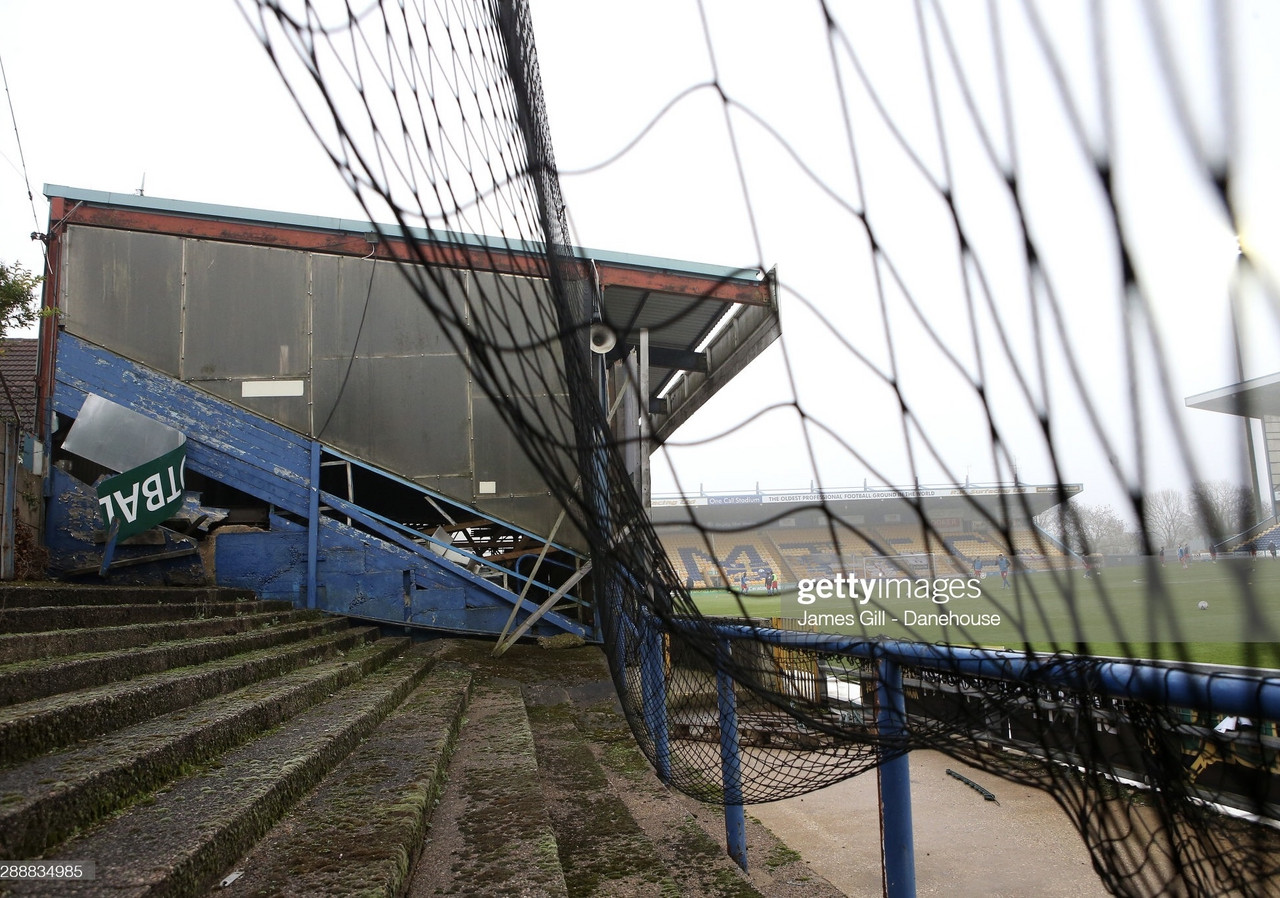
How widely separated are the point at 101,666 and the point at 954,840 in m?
4.63

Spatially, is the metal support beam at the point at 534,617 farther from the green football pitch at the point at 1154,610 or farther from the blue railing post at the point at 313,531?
the green football pitch at the point at 1154,610

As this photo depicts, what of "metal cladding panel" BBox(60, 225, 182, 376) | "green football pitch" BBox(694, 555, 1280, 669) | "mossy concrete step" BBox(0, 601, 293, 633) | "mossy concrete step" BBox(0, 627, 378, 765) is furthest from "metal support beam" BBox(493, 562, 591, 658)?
"green football pitch" BBox(694, 555, 1280, 669)

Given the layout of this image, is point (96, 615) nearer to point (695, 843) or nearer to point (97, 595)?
point (97, 595)

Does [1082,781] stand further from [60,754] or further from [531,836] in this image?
[60,754]

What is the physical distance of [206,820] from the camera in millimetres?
1414

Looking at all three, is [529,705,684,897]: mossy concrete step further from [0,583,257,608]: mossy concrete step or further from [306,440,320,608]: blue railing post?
[306,440,320,608]: blue railing post

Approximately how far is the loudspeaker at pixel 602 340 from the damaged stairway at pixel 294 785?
1.17 m

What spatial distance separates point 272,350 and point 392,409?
1232 mm

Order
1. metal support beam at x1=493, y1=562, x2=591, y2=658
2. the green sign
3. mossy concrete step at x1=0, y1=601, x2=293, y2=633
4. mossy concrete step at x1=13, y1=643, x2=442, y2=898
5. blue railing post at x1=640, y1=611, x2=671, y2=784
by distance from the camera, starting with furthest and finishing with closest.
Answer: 1. metal support beam at x1=493, y1=562, x2=591, y2=658
2. the green sign
3. mossy concrete step at x1=0, y1=601, x2=293, y2=633
4. blue railing post at x1=640, y1=611, x2=671, y2=784
5. mossy concrete step at x1=13, y1=643, x2=442, y2=898

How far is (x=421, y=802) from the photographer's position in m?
1.83

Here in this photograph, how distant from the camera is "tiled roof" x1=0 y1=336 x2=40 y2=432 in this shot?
7.14m

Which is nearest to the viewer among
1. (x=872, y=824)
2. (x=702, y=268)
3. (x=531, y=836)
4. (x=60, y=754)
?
(x=60, y=754)

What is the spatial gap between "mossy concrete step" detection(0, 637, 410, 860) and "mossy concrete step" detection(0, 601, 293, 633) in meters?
0.93

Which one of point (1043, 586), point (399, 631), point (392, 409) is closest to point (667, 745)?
point (1043, 586)
